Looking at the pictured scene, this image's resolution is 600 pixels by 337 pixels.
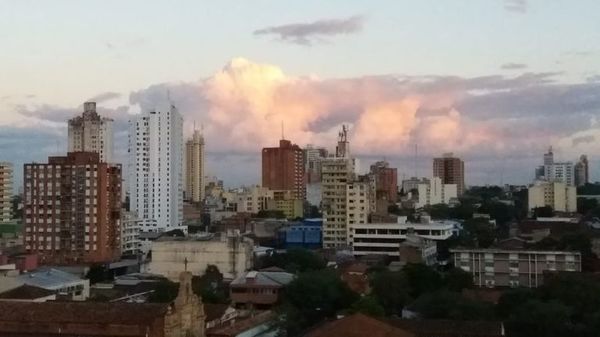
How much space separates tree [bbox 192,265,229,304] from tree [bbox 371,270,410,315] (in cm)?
800

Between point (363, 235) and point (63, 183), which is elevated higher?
point (63, 183)

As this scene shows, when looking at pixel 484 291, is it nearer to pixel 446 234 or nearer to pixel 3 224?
pixel 446 234

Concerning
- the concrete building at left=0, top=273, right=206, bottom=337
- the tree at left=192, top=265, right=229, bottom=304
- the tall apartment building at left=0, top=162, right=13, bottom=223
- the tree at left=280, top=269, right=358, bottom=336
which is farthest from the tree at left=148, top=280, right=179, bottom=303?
the tall apartment building at left=0, top=162, right=13, bottom=223

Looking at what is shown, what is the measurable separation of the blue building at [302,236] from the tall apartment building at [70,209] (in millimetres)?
19935

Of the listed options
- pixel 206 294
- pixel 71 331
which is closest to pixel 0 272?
pixel 206 294

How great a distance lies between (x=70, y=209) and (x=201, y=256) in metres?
14.0

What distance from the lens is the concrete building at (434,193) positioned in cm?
13625

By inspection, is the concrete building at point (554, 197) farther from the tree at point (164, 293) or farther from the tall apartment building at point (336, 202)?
the tree at point (164, 293)

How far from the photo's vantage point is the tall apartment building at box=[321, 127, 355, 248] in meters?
79.4

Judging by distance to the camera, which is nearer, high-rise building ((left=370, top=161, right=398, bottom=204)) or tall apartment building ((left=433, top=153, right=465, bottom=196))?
high-rise building ((left=370, top=161, right=398, bottom=204))

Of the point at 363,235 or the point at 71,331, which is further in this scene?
the point at 363,235

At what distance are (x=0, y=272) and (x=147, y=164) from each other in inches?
2000

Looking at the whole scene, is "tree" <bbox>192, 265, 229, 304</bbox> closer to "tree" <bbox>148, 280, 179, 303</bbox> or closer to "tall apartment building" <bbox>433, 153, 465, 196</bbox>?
"tree" <bbox>148, 280, 179, 303</bbox>

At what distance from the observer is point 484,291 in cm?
4491
